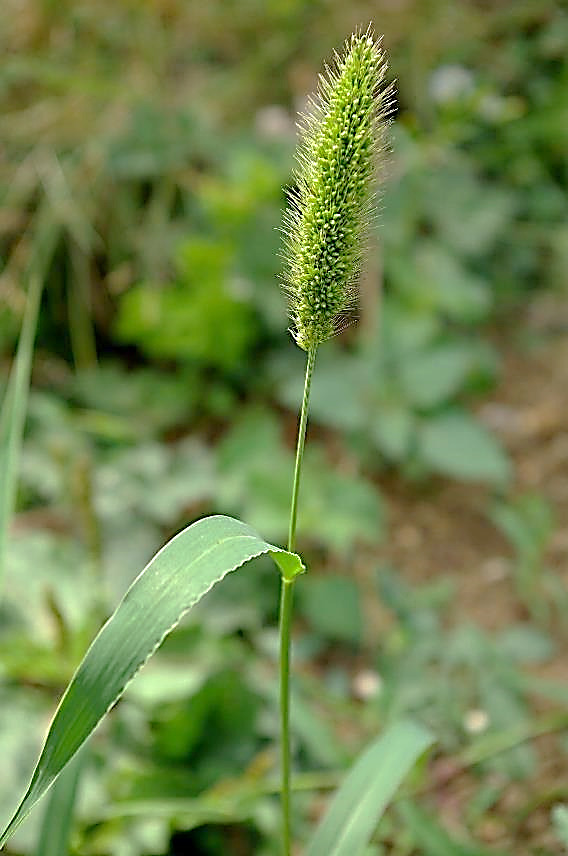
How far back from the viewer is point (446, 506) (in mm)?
1649

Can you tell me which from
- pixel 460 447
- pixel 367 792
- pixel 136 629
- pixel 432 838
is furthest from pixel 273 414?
pixel 136 629

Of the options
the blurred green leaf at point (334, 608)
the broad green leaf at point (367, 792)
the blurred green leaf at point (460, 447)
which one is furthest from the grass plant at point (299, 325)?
the blurred green leaf at point (460, 447)

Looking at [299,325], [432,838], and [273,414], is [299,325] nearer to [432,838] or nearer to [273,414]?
[432,838]

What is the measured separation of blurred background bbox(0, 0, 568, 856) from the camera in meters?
1.04

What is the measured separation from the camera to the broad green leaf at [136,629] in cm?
53

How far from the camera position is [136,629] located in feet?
1.80

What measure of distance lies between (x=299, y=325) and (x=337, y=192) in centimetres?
8

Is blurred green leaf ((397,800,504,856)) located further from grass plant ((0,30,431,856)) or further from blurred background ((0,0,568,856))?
grass plant ((0,30,431,856))

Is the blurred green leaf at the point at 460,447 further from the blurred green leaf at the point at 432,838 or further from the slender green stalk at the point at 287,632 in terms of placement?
the slender green stalk at the point at 287,632

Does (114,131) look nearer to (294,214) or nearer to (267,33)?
(267,33)

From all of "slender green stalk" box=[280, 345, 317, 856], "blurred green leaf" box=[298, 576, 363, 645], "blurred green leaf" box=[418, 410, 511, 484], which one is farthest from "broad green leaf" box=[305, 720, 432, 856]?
"blurred green leaf" box=[418, 410, 511, 484]

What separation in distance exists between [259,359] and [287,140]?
1.44ft

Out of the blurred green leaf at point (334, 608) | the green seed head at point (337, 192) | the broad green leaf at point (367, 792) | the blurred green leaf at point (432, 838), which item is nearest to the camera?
→ the green seed head at point (337, 192)

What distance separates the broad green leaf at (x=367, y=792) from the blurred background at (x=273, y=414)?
0.12m
